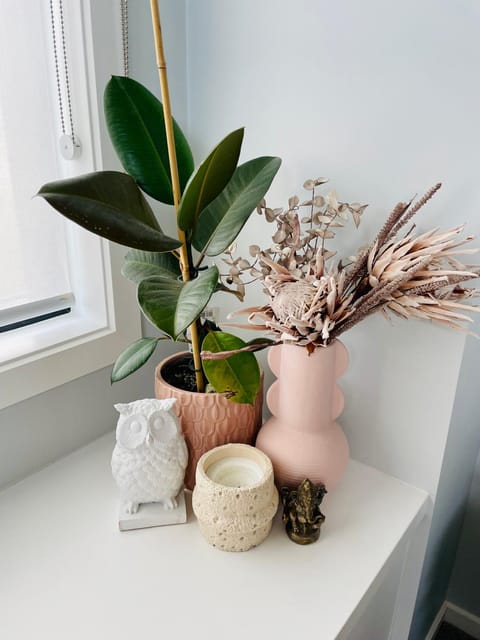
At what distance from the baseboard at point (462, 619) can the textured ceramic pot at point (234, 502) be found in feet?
2.60

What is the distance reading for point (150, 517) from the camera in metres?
0.79

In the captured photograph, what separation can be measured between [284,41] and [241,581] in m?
0.83

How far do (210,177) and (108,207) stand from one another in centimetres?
14

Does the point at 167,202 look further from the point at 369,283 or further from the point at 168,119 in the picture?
the point at 369,283

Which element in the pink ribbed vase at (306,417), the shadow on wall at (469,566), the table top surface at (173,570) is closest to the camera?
the table top surface at (173,570)

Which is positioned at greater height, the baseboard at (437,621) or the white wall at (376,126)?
the white wall at (376,126)

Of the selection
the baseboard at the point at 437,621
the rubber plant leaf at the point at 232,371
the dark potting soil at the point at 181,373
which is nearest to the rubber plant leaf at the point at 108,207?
the rubber plant leaf at the point at 232,371

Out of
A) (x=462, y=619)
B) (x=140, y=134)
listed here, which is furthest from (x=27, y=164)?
(x=462, y=619)

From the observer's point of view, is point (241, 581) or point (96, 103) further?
point (96, 103)

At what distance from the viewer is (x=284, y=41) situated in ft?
2.76

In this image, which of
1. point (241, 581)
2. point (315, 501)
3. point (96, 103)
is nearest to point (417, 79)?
point (96, 103)

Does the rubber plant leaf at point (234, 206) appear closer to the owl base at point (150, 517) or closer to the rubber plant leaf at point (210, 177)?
the rubber plant leaf at point (210, 177)

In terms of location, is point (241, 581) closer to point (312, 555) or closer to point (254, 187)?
point (312, 555)

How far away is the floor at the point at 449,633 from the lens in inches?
49.1
